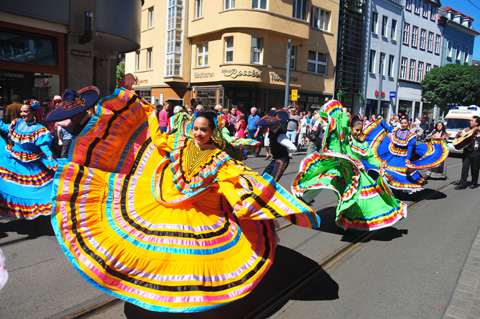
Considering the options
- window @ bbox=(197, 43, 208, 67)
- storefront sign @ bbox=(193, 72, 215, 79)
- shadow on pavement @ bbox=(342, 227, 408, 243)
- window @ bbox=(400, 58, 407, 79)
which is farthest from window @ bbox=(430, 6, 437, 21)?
shadow on pavement @ bbox=(342, 227, 408, 243)

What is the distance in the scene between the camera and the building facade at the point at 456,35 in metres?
42.6

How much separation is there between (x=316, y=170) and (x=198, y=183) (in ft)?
9.57

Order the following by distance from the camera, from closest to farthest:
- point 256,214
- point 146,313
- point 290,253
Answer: point 256,214, point 146,313, point 290,253

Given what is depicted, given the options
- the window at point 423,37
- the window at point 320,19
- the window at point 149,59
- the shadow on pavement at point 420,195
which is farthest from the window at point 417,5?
the shadow on pavement at point 420,195

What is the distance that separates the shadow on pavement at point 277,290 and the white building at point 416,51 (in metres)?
35.7

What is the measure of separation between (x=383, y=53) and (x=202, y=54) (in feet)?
56.1

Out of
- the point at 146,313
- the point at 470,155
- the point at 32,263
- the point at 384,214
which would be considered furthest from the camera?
the point at 470,155

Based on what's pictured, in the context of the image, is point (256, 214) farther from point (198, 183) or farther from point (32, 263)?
point (32, 263)

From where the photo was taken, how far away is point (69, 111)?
458 centimetres

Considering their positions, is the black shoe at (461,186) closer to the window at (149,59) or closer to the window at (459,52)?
the window at (149,59)

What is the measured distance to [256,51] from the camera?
79.8 ft

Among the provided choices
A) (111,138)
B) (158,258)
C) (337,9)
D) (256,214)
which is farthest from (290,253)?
(337,9)

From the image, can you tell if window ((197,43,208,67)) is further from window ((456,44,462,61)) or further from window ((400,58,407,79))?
window ((456,44,462,61))

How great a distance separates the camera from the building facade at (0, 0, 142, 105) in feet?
38.6
